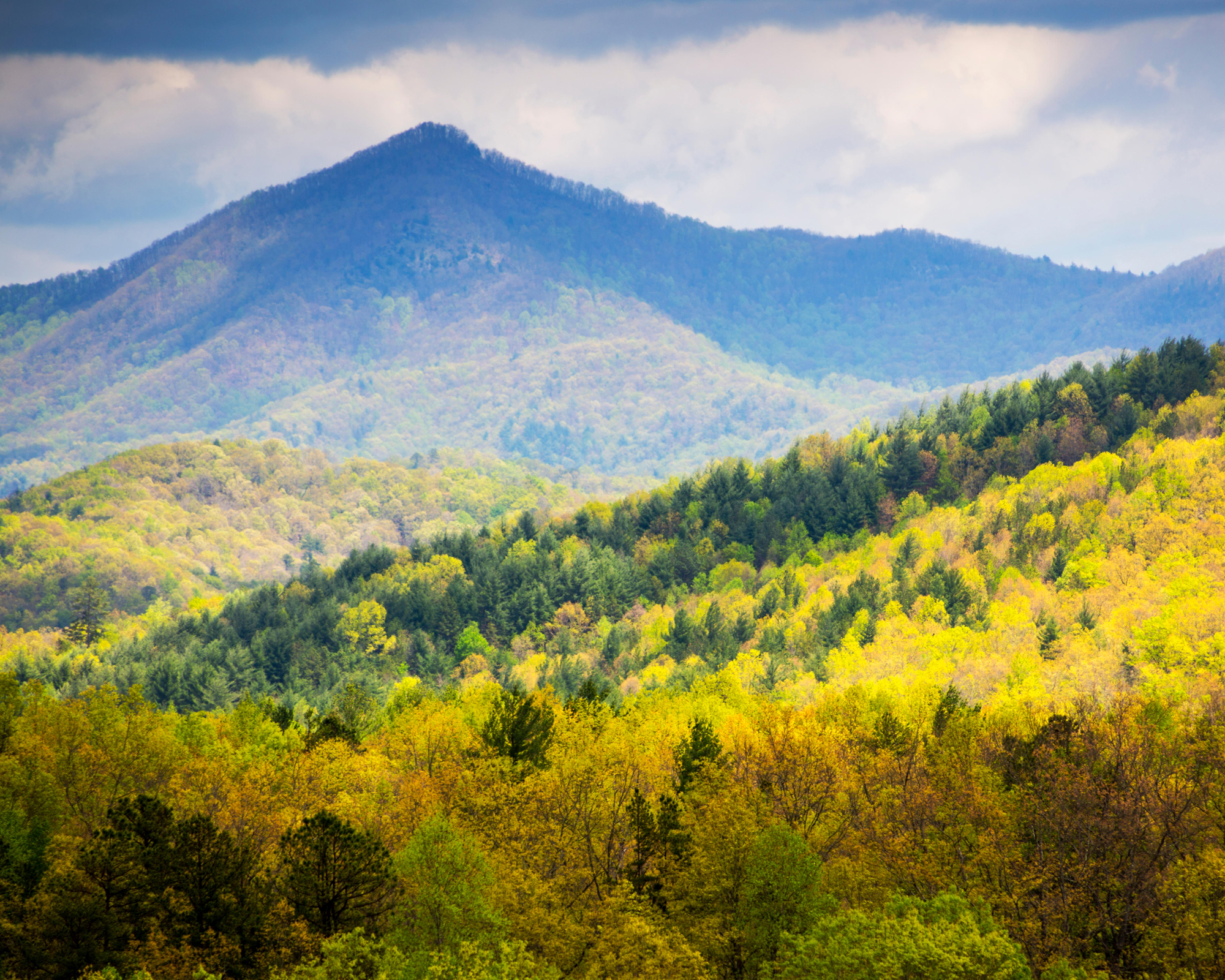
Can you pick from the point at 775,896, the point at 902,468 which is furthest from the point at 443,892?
the point at 902,468

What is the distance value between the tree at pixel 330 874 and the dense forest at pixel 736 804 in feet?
0.42

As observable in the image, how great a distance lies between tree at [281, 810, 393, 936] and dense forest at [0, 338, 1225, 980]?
129 millimetres

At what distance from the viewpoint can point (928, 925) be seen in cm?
3212

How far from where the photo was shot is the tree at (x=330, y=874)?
36.9 metres

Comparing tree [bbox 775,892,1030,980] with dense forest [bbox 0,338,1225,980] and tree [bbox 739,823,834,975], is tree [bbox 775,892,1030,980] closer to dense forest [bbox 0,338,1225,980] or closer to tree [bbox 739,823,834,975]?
dense forest [bbox 0,338,1225,980]

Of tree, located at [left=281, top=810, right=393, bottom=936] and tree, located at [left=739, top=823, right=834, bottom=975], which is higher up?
tree, located at [left=281, top=810, right=393, bottom=936]

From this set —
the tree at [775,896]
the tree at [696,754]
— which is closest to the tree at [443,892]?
the tree at [775,896]

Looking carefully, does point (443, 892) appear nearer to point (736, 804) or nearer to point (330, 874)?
point (330, 874)

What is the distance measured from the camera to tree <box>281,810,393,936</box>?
1452 inches

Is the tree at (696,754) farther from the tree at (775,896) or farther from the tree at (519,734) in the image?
the tree at (775,896)

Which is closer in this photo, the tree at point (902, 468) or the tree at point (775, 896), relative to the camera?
the tree at point (775, 896)

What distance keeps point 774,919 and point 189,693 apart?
110 meters

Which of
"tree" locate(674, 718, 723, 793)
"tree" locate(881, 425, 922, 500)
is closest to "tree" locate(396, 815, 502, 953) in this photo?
"tree" locate(674, 718, 723, 793)

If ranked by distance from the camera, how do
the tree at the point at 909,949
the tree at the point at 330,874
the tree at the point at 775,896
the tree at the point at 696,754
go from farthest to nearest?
the tree at the point at 696,754
the tree at the point at 330,874
the tree at the point at 775,896
the tree at the point at 909,949
